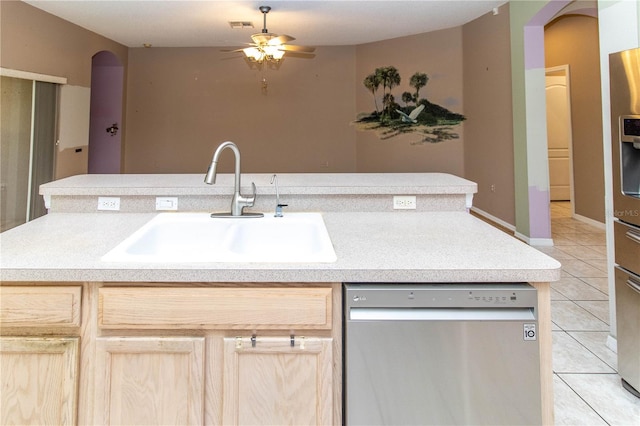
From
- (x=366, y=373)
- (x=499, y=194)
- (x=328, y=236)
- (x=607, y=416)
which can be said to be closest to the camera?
(x=366, y=373)

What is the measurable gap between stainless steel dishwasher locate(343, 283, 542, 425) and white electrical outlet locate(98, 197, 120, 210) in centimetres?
129

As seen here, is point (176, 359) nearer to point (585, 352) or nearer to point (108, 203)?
point (108, 203)

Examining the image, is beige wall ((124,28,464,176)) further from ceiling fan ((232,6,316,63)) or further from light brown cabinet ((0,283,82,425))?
light brown cabinet ((0,283,82,425))

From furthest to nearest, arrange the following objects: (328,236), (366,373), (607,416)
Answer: (607,416) → (328,236) → (366,373)

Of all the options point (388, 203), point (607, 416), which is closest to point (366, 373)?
point (388, 203)

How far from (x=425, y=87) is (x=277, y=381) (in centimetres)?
608

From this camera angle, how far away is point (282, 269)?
3.30ft

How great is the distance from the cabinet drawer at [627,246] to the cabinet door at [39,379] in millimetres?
2256

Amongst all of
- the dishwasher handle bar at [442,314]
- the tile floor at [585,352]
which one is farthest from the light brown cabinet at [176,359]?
the tile floor at [585,352]

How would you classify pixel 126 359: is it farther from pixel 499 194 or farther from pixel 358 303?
pixel 499 194

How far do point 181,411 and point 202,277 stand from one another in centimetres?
37

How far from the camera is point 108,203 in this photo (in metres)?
1.70

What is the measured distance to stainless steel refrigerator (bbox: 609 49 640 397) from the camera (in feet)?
5.62

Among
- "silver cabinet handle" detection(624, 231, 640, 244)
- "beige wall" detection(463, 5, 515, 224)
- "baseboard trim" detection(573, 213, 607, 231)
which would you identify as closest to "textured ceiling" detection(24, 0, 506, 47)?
"beige wall" detection(463, 5, 515, 224)
